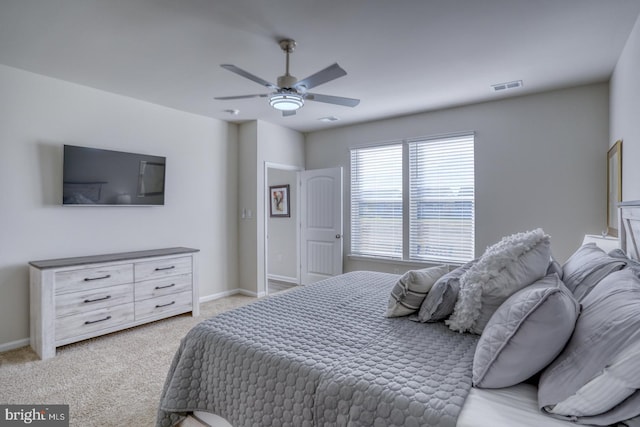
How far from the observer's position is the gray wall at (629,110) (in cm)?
231

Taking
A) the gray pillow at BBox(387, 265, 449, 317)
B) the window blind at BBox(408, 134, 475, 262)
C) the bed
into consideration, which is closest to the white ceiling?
the window blind at BBox(408, 134, 475, 262)

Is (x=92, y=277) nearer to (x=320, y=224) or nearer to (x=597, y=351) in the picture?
(x=320, y=224)

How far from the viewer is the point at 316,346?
1.50m

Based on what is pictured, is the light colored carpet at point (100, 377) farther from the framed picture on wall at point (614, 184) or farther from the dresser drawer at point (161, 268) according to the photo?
the framed picture on wall at point (614, 184)

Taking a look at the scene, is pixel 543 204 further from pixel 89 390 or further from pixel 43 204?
pixel 43 204

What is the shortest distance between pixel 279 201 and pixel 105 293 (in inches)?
136

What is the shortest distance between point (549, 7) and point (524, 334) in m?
2.19

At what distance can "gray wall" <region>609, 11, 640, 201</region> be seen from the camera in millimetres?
2312

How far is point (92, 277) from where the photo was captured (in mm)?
3184

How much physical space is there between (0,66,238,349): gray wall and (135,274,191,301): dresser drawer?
0.56 metres

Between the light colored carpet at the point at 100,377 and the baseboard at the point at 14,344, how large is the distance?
7cm

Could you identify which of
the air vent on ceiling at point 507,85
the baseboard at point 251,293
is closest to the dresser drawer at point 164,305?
the baseboard at point 251,293

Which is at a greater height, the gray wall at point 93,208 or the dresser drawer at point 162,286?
the gray wall at point 93,208

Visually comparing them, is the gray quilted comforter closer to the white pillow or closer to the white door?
the white pillow
